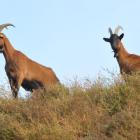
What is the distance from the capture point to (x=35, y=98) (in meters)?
12.5

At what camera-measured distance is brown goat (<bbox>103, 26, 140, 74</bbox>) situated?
1758 cm

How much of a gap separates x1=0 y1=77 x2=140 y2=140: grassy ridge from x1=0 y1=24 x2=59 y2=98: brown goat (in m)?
4.39

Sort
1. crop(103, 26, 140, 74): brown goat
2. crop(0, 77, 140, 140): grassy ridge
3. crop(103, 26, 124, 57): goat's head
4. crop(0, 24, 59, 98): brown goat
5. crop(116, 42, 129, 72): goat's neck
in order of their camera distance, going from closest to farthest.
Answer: crop(0, 77, 140, 140): grassy ridge
crop(0, 24, 59, 98): brown goat
crop(103, 26, 140, 74): brown goat
crop(116, 42, 129, 72): goat's neck
crop(103, 26, 124, 57): goat's head

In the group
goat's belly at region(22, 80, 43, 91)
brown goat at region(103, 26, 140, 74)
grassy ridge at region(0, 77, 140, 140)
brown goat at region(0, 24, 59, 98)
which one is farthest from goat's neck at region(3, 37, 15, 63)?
grassy ridge at region(0, 77, 140, 140)

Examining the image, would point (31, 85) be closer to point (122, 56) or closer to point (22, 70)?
point (22, 70)

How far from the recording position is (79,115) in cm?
1096

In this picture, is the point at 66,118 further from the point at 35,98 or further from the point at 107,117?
the point at 35,98

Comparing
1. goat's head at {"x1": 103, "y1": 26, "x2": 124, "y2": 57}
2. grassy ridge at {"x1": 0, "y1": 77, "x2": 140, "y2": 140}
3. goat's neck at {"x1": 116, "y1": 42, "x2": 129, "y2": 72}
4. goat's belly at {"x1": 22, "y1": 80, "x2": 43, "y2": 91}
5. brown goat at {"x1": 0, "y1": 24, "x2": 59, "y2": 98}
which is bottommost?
grassy ridge at {"x1": 0, "y1": 77, "x2": 140, "y2": 140}

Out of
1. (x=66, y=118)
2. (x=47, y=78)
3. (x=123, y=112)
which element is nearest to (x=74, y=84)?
(x=66, y=118)

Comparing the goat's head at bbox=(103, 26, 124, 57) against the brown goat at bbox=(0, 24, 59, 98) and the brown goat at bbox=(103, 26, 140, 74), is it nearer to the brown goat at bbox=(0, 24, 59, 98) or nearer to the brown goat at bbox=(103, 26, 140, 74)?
the brown goat at bbox=(103, 26, 140, 74)

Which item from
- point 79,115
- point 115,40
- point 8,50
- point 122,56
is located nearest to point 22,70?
point 8,50

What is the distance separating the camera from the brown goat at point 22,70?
17.0 metres

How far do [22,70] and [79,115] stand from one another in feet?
21.7

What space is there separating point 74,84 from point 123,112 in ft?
9.24
